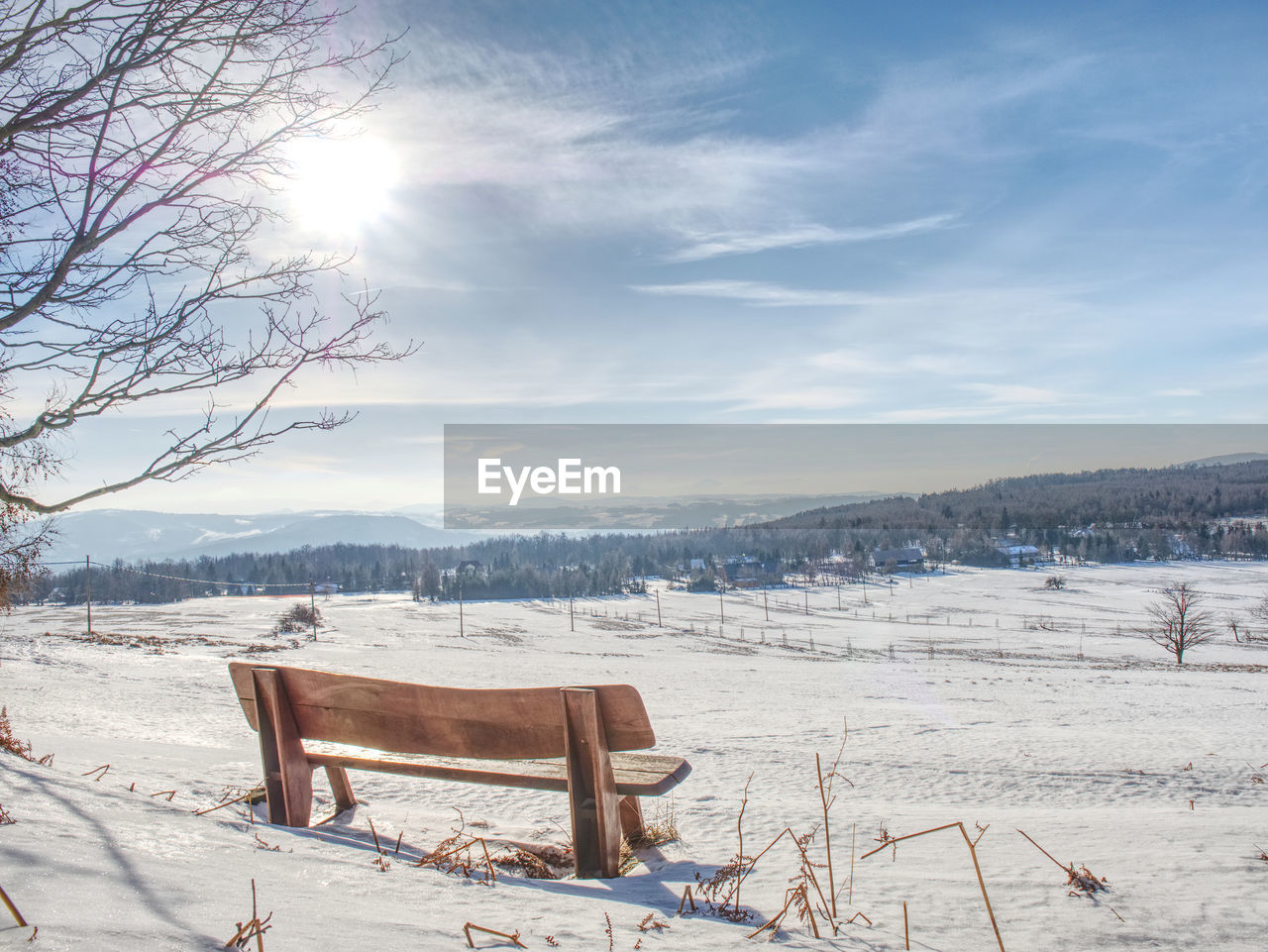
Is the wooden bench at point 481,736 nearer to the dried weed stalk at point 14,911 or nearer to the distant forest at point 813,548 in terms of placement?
the dried weed stalk at point 14,911

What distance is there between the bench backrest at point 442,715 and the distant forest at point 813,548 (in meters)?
116

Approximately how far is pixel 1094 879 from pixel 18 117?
7.23m

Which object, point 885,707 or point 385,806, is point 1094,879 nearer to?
point 385,806

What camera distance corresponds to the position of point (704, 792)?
21.7 ft

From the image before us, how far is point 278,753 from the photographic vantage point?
13.1 feet

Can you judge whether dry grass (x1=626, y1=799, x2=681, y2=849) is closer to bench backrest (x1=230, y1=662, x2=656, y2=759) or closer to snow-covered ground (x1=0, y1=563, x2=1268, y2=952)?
snow-covered ground (x1=0, y1=563, x2=1268, y2=952)

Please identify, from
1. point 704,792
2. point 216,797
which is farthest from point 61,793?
point 704,792

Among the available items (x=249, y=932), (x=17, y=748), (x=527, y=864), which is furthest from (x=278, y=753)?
(x=17, y=748)

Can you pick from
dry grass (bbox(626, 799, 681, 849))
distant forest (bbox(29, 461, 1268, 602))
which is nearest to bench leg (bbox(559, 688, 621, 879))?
dry grass (bbox(626, 799, 681, 849))

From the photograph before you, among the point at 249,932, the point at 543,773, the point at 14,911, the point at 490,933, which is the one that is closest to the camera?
the point at 14,911

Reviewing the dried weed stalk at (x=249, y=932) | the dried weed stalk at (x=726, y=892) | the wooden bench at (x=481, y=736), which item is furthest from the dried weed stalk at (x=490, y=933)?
the wooden bench at (x=481, y=736)

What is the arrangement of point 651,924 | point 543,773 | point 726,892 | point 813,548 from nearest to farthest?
point 651,924 → point 726,892 → point 543,773 → point 813,548

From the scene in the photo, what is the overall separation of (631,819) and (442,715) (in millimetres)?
1239

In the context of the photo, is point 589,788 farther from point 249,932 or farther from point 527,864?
point 249,932
